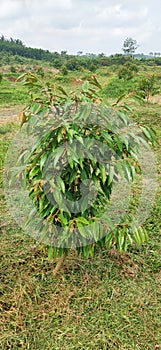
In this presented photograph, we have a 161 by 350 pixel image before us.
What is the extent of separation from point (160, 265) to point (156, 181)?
172cm

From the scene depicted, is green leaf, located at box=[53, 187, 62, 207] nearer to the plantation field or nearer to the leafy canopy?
the leafy canopy

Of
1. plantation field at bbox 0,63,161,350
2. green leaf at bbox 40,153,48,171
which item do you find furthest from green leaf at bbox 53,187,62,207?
plantation field at bbox 0,63,161,350

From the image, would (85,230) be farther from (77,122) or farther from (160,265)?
(160,265)

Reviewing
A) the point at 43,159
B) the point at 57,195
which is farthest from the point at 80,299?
the point at 43,159

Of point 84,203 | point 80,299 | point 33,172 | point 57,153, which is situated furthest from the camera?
point 80,299

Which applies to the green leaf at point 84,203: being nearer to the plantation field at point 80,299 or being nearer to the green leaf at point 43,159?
the green leaf at point 43,159

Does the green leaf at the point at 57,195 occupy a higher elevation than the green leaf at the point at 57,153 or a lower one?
lower

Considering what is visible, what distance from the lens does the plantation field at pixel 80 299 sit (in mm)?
1584

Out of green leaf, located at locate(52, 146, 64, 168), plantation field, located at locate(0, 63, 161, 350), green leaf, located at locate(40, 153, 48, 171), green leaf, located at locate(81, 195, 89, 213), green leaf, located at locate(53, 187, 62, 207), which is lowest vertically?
plantation field, located at locate(0, 63, 161, 350)

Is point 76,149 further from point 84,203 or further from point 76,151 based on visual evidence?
point 84,203

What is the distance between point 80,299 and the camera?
181 centimetres

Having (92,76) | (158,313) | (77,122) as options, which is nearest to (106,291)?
(158,313)

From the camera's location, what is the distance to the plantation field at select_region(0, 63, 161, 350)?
1.58 meters

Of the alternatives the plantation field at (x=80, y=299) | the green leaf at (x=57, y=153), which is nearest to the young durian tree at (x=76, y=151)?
the green leaf at (x=57, y=153)
